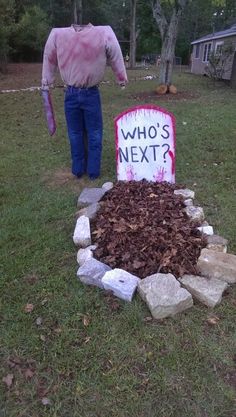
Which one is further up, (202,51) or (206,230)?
(206,230)

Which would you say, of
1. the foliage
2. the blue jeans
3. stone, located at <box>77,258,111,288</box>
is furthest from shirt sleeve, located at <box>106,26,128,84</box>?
the foliage

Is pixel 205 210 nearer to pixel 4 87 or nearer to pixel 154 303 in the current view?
pixel 154 303

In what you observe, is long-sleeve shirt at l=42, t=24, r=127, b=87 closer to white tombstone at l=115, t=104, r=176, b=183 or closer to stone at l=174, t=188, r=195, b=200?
white tombstone at l=115, t=104, r=176, b=183

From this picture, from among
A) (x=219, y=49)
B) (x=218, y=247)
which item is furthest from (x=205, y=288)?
(x=219, y=49)

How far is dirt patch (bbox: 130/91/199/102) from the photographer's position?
9.64 meters

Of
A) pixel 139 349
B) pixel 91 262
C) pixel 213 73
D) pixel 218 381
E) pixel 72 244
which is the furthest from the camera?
pixel 213 73

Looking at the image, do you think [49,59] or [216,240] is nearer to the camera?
[216,240]

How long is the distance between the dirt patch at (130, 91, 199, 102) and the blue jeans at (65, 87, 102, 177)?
571cm

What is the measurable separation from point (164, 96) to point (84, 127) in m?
6.52

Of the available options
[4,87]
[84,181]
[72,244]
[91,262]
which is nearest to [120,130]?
[84,181]

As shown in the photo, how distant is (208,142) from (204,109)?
276 cm

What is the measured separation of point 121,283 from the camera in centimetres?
243

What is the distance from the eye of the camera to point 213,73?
1483 centimetres

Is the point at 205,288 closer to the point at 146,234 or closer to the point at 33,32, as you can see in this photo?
the point at 146,234
